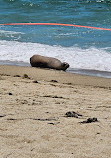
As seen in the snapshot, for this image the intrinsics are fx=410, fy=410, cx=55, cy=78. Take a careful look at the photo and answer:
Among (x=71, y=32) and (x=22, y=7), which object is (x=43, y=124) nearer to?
(x=71, y=32)

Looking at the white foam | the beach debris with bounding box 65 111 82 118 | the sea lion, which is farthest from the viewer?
the white foam

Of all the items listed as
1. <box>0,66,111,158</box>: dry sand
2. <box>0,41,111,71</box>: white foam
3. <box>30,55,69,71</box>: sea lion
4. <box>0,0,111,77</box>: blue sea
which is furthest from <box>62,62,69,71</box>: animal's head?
<box>0,66,111,158</box>: dry sand

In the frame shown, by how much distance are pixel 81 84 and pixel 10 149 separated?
11.7 ft

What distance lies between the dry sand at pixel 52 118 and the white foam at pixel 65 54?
1.52 m

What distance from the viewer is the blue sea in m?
8.77

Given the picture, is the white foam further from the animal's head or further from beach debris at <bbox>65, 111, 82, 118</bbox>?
beach debris at <bbox>65, 111, 82, 118</bbox>

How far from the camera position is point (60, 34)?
12.2 m

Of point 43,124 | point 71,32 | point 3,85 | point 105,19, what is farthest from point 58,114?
point 105,19

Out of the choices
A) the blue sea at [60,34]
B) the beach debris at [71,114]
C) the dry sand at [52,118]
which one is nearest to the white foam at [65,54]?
the blue sea at [60,34]

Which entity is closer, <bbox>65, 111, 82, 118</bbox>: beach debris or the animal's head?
<bbox>65, 111, 82, 118</bbox>: beach debris

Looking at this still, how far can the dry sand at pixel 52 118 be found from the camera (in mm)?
3244

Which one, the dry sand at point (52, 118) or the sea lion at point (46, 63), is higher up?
the dry sand at point (52, 118)

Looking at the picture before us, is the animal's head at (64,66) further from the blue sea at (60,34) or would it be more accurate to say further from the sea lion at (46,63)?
the blue sea at (60,34)

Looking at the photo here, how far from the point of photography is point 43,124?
389 centimetres
